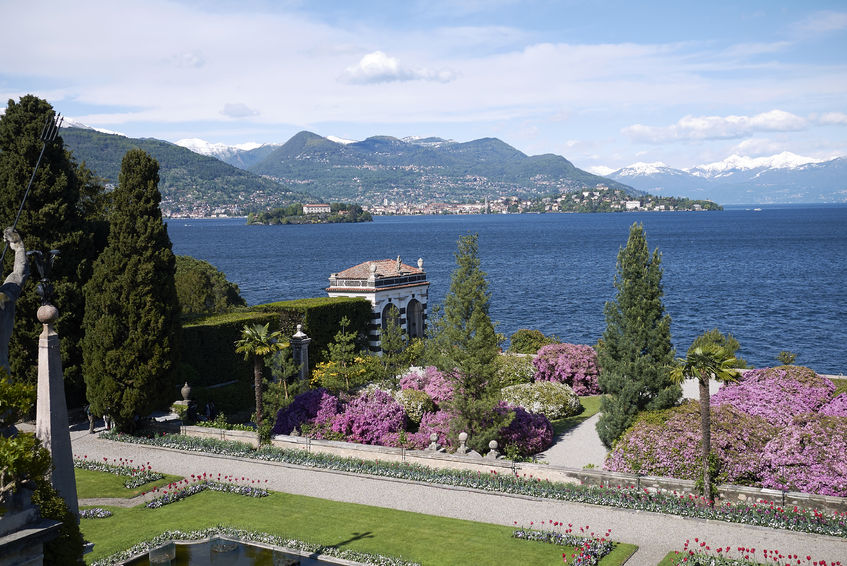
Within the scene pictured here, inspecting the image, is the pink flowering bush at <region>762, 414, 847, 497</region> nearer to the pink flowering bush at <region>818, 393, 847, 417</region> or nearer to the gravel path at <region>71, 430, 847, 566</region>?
the pink flowering bush at <region>818, 393, 847, 417</region>

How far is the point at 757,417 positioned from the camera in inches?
940

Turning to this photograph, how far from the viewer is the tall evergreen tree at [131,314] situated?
1084 inches

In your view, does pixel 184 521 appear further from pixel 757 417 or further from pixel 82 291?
pixel 757 417

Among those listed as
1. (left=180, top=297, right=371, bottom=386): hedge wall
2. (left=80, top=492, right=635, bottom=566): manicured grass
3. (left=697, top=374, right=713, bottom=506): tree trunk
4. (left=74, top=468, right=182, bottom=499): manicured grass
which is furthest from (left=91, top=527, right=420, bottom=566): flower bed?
(left=180, top=297, right=371, bottom=386): hedge wall

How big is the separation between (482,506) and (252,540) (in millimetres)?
6249

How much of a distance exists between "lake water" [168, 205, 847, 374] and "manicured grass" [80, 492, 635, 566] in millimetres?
39987

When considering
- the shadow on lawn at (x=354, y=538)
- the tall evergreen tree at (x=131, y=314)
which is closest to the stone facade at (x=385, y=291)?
the tall evergreen tree at (x=131, y=314)

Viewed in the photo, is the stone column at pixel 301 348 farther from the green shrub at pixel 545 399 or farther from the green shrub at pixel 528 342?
the green shrub at pixel 528 342

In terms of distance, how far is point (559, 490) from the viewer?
68.5ft

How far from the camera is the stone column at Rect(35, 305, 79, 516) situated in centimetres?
1254

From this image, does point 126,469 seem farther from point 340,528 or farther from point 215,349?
point 215,349

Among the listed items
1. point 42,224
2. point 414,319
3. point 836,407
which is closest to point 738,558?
point 836,407

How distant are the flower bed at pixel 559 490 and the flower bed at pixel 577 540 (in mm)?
2260

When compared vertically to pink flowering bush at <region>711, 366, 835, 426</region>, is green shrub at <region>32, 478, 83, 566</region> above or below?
above
